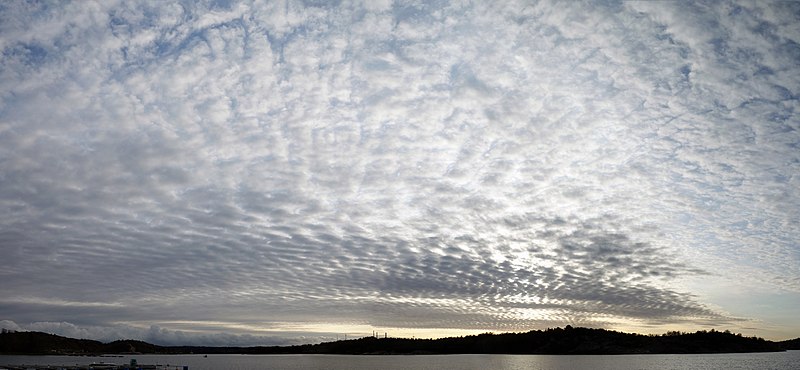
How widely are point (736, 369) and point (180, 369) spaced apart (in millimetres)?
217783

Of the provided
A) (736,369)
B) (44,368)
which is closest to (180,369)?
(44,368)

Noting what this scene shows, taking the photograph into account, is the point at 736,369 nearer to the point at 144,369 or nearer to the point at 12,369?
the point at 144,369

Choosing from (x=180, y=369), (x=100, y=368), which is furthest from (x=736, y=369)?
(x=100, y=368)

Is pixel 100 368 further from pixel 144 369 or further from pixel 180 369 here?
pixel 180 369

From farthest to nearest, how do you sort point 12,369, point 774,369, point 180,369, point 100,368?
point 180,369 < point 774,369 < point 100,368 < point 12,369

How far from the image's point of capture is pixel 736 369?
19975 cm

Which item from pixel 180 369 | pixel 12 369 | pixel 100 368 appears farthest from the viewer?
pixel 180 369

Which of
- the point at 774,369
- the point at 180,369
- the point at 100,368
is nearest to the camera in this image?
the point at 100,368

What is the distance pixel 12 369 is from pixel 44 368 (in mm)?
8298

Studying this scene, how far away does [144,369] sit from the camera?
163500 mm

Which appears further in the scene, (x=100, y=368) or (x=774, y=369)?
(x=774, y=369)

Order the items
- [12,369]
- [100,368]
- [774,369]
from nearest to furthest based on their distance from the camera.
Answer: [12,369] → [100,368] → [774,369]

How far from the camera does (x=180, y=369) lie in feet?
646

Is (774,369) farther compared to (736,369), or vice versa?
(736,369)
